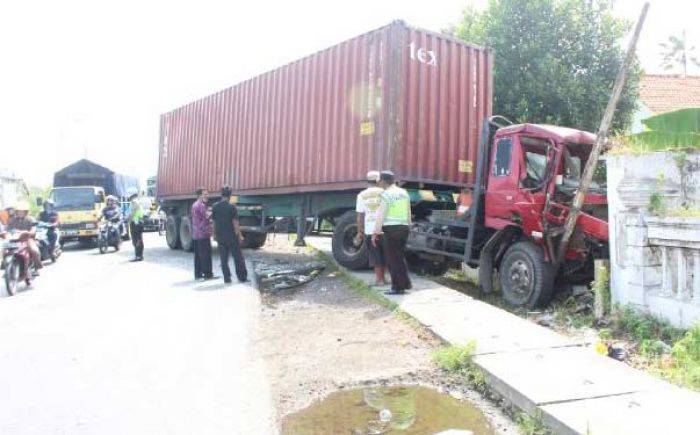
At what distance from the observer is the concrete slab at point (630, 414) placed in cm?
291

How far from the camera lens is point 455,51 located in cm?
898

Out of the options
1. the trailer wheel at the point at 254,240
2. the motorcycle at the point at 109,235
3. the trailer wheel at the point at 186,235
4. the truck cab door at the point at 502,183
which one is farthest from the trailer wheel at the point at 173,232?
the truck cab door at the point at 502,183

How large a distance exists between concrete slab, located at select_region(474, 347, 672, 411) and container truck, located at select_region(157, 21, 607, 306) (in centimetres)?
237

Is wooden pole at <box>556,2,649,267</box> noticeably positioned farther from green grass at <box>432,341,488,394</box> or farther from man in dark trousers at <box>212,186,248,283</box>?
man in dark trousers at <box>212,186,248,283</box>

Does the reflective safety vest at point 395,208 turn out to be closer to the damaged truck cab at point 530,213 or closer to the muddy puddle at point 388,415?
the damaged truck cab at point 530,213

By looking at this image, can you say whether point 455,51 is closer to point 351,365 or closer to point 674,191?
point 674,191

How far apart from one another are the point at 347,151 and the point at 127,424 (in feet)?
20.7

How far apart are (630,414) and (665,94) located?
19.5m

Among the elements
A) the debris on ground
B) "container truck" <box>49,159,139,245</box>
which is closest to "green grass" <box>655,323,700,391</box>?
the debris on ground

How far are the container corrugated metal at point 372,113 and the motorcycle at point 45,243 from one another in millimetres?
4165

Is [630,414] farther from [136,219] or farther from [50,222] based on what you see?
[50,222]

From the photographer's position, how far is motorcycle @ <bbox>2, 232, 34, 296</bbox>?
807cm

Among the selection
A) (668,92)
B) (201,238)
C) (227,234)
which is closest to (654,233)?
(227,234)

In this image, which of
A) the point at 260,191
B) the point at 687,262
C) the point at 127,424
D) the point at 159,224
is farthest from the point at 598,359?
the point at 159,224
